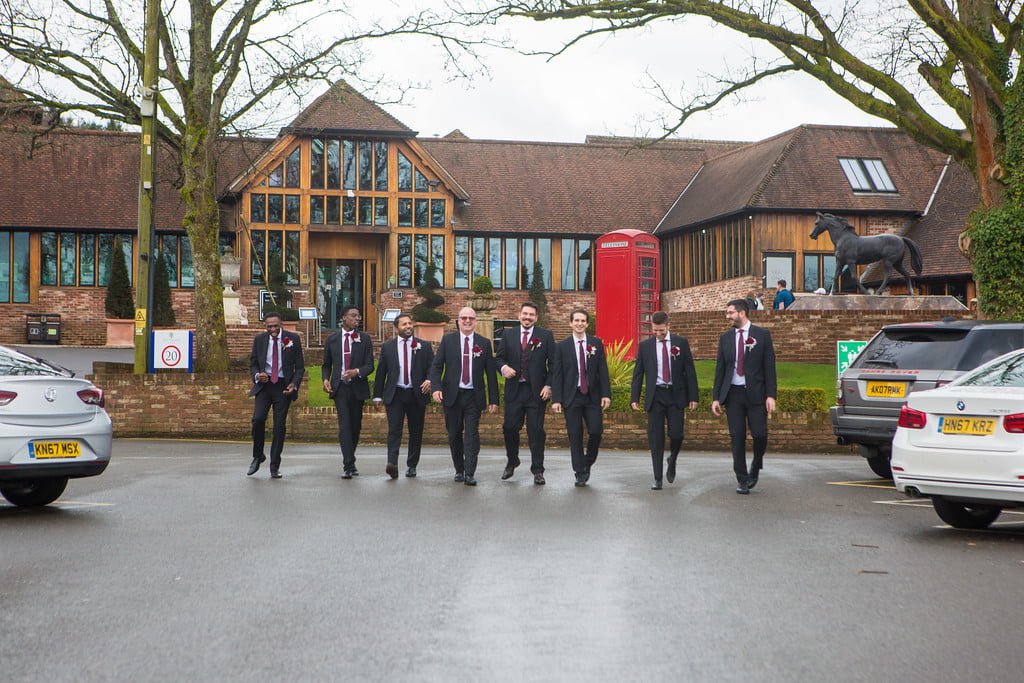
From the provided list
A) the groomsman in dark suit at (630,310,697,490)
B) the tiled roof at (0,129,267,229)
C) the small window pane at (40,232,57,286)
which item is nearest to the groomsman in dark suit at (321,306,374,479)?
the groomsman in dark suit at (630,310,697,490)

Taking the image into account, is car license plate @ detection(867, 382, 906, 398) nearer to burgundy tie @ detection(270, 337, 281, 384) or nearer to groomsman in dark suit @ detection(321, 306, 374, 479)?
groomsman in dark suit @ detection(321, 306, 374, 479)

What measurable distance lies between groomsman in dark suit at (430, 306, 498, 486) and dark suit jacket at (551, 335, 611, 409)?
2.28 feet

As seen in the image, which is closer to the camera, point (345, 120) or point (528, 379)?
point (528, 379)

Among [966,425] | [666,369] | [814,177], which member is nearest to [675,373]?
[666,369]

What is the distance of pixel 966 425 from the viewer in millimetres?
9375

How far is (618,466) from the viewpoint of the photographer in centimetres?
1616

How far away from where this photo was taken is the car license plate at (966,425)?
924cm

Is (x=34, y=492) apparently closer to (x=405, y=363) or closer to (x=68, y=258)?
(x=405, y=363)

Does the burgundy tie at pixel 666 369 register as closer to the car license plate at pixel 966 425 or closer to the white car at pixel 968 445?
the white car at pixel 968 445

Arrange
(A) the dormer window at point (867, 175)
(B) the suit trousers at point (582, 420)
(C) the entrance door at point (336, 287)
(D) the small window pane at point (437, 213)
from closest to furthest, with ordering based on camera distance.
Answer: (B) the suit trousers at point (582, 420) < (A) the dormer window at point (867, 175) < (D) the small window pane at point (437, 213) < (C) the entrance door at point (336, 287)

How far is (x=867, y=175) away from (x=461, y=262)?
48.7ft

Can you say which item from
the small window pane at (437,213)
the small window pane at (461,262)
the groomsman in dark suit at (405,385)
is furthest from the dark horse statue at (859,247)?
the groomsman in dark suit at (405,385)

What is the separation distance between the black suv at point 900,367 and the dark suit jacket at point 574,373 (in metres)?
2.65

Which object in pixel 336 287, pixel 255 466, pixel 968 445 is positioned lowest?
pixel 255 466
